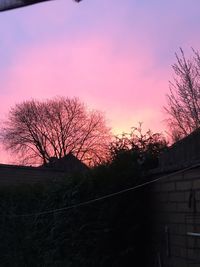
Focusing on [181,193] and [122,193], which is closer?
[181,193]

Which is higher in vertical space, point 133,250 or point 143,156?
point 143,156

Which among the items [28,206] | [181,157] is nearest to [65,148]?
[28,206]

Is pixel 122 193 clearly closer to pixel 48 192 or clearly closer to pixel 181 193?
pixel 181 193

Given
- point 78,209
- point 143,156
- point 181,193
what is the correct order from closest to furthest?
point 181,193 < point 78,209 < point 143,156

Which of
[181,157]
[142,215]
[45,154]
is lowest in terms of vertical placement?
[142,215]

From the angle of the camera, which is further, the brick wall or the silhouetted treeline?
the silhouetted treeline

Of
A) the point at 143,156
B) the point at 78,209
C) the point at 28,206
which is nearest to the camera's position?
the point at 78,209

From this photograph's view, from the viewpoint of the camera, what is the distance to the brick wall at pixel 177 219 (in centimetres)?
862

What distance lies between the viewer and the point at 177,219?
362 inches

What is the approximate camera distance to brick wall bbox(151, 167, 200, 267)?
340 inches

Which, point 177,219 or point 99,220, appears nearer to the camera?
point 177,219

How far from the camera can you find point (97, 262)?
10.1 m

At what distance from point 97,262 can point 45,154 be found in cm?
5248

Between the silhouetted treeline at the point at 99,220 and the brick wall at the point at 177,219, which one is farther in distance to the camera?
the silhouetted treeline at the point at 99,220
